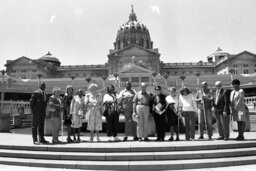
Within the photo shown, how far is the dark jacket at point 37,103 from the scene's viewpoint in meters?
8.57

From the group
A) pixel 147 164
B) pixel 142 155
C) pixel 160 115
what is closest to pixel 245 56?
pixel 160 115

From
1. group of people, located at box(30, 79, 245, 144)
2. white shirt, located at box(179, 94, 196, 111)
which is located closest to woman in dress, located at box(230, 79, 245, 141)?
group of people, located at box(30, 79, 245, 144)

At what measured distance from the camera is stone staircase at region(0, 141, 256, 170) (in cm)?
618

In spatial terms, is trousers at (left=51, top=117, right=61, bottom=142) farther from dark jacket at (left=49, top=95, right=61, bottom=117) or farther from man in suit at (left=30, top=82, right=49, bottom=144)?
man in suit at (left=30, top=82, right=49, bottom=144)

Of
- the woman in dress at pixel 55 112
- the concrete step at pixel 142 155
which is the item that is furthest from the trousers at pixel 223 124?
the woman in dress at pixel 55 112

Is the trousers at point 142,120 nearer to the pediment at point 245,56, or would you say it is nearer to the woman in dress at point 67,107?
the woman in dress at point 67,107

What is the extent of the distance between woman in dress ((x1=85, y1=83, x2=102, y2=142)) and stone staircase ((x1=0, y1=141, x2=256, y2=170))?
1.63 metres

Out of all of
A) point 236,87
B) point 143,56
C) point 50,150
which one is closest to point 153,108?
point 236,87

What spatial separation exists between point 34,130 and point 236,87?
7329 mm

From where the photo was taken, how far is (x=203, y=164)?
617cm

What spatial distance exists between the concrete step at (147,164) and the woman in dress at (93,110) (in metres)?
2.28

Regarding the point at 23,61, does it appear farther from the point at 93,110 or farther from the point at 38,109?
the point at 93,110

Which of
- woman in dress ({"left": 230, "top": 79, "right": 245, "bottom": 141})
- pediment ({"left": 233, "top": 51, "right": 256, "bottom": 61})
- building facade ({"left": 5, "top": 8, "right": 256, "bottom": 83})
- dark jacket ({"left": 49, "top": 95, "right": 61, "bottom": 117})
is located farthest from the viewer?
building facade ({"left": 5, "top": 8, "right": 256, "bottom": 83})

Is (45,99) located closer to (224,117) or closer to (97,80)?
(224,117)
